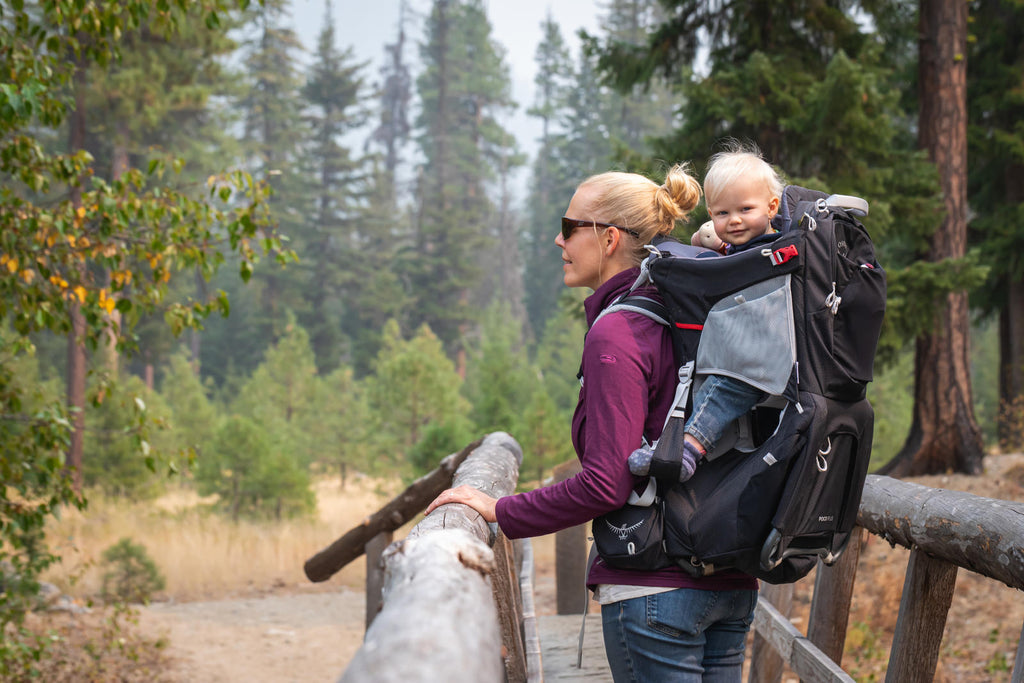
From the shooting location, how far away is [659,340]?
1931 mm

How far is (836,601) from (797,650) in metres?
0.25

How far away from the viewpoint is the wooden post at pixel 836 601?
3119mm

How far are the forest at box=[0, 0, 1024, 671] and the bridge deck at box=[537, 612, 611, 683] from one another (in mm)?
2000

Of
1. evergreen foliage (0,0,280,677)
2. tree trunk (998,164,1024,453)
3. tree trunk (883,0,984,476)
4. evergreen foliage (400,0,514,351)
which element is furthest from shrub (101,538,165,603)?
evergreen foliage (400,0,514,351)

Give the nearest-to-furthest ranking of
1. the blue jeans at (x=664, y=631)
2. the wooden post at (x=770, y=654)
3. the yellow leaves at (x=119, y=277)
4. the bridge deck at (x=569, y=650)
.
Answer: the blue jeans at (x=664, y=631) → the bridge deck at (x=569, y=650) → the wooden post at (x=770, y=654) → the yellow leaves at (x=119, y=277)

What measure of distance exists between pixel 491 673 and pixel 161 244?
4.36 m

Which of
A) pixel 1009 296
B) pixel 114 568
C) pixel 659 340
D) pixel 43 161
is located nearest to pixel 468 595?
pixel 659 340

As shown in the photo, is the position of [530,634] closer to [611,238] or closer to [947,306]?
[611,238]

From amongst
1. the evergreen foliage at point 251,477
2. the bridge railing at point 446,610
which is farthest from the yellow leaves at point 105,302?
the evergreen foliage at point 251,477

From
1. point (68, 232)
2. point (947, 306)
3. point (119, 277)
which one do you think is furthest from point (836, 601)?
point (947, 306)

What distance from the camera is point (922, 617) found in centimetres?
249

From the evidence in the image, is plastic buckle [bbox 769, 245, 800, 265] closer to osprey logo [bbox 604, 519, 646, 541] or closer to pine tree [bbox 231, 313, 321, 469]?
osprey logo [bbox 604, 519, 646, 541]

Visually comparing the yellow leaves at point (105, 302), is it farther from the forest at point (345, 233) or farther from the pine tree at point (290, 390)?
the pine tree at point (290, 390)

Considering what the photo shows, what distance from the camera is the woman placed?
1825 mm
